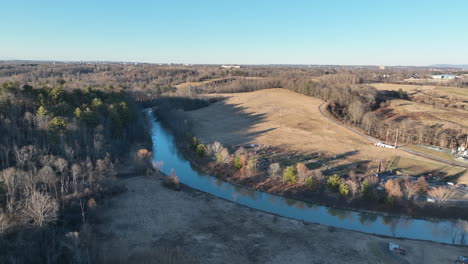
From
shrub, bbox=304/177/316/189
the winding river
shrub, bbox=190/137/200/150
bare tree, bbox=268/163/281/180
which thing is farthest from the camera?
shrub, bbox=190/137/200/150

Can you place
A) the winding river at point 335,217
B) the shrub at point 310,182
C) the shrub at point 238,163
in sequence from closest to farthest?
the winding river at point 335,217 → the shrub at point 310,182 → the shrub at point 238,163

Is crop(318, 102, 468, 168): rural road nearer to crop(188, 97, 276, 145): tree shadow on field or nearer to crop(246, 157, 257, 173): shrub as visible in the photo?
crop(188, 97, 276, 145): tree shadow on field

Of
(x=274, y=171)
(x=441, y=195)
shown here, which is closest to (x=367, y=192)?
(x=441, y=195)

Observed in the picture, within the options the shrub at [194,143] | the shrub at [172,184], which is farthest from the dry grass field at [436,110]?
the shrub at [172,184]

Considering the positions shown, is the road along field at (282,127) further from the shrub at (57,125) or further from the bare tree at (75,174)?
the bare tree at (75,174)

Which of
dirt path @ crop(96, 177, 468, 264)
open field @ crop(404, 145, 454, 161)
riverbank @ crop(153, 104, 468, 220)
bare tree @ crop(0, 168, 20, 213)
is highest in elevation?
bare tree @ crop(0, 168, 20, 213)

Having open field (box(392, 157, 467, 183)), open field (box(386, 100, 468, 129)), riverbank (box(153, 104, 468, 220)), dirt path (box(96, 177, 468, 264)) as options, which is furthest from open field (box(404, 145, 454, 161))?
dirt path (box(96, 177, 468, 264))

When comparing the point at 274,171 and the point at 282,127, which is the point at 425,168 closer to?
the point at 274,171

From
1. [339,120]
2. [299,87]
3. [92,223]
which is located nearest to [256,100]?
[299,87]
